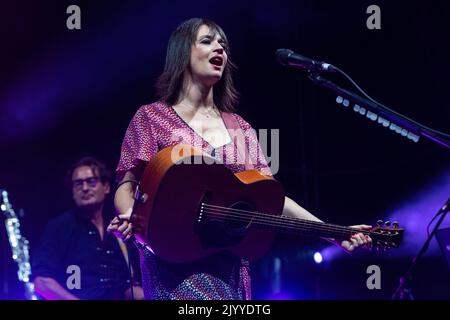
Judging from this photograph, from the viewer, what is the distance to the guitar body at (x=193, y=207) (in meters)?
2.29

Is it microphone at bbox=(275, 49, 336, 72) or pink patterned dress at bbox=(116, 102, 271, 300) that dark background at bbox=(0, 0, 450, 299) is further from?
pink patterned dress at bbox=(116, 102, 271, 300)

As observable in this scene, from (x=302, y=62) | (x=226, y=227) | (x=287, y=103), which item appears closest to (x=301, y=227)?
(x=226, y=227)

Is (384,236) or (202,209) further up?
(202,209)

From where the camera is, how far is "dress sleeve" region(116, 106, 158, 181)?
259 cm

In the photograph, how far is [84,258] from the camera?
4551 mm

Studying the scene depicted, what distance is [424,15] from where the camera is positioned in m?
4.40

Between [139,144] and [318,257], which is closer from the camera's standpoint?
[139,144]

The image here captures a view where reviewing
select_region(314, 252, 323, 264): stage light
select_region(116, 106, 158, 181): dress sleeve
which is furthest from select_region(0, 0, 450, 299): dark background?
select_region(116, 106, 158, 181): dress sleeve

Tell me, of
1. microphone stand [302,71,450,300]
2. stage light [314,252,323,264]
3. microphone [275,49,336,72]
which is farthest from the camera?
stage light [314,252,323,264]

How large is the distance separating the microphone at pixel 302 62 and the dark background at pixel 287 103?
1954 mm

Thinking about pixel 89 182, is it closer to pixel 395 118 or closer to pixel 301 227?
pixel 301 227

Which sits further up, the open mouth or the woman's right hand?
the open mouth

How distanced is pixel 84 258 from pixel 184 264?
234cm

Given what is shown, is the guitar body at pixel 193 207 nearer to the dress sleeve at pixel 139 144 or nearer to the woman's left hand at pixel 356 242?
the dress sleeve at pixel 139 144
